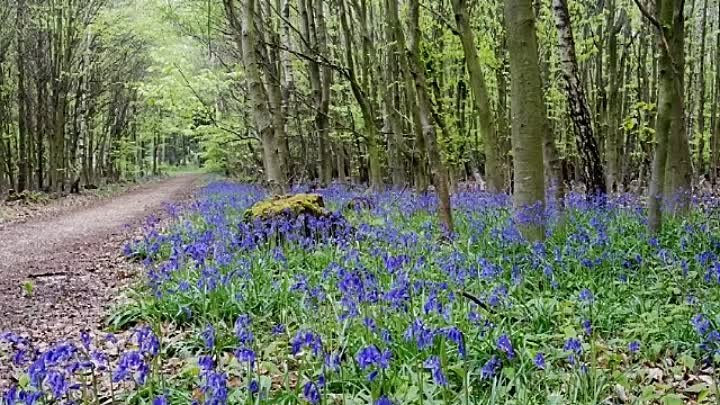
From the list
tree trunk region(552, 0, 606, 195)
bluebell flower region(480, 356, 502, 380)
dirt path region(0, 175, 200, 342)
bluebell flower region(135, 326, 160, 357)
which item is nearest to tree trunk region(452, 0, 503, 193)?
tree trunk region(552, 0, 606, 195)

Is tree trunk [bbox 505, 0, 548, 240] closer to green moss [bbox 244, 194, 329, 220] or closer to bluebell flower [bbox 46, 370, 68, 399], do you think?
green moss [bbox 244, 194, 329, 220]

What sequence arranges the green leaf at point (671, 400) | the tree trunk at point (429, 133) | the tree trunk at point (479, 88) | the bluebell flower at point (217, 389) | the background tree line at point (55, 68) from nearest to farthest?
the bluebell flower at point (217, 389) → the green leaf at point (671, 400) → the tree trunk at point (429, 133) → the tree trunk at point (479, 88) → the background tree line at point (55, 68)

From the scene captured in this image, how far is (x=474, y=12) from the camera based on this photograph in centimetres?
1645

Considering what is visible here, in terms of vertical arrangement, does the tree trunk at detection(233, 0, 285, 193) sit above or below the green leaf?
above

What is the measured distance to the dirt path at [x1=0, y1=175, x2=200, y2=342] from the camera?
211 inches

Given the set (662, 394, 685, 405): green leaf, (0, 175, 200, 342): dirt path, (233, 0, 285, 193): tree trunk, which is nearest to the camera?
(662, 394, 685, 405): green leaf

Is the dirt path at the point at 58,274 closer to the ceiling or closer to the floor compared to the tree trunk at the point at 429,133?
closer to the floor

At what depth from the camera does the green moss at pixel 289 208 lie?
771 centimetres

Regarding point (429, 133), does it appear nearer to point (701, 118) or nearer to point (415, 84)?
point (415, 84)

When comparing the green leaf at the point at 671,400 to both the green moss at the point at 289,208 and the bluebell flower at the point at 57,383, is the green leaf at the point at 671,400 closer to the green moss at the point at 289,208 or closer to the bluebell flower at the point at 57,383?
the bluebell flower at the point at 57,383

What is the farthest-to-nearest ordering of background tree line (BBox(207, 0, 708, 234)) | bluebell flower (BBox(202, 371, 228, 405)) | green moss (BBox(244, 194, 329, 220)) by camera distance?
green moss (BBox(244, 194, 329, 220)) → background tree line (BBox(207, 0, 708, 234)) → bluebell flower (BBox(202, 371, 228, 405))

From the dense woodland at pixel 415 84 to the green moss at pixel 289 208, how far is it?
1.61 m

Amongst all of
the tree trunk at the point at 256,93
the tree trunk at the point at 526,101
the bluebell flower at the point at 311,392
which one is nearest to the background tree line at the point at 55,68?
the tree trunk at the point at 256,93

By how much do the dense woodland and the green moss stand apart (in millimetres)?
1608
